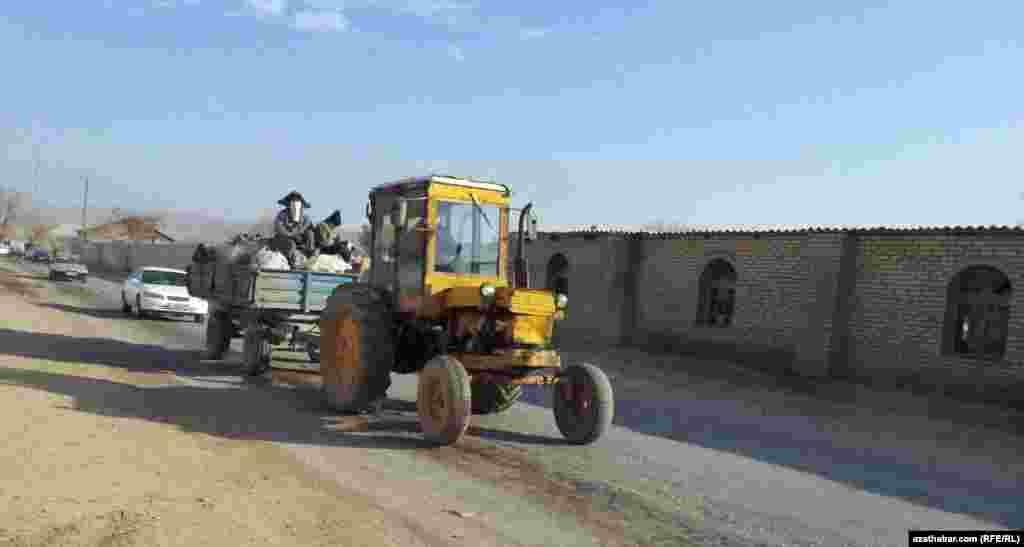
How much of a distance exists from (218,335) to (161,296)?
799 cm

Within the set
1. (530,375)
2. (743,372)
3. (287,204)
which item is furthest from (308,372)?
(743,372)

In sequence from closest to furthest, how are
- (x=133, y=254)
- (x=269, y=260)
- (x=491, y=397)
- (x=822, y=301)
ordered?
(x=491, y=397) < (x=269, y=260) < (x=822, y=301) < (x=133, y=254)

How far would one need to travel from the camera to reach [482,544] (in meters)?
5.34

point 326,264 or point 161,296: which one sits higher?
point 326,264

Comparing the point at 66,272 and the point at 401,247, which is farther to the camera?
the point at 66,272

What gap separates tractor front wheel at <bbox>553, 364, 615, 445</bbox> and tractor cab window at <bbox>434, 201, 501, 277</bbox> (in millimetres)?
1522

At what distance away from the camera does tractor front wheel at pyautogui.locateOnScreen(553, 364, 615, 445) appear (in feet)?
27.6

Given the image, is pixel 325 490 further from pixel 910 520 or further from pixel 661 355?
pixel 661 355

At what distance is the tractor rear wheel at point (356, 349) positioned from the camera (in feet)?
30.1

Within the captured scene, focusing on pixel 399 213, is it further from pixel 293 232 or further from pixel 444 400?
pixel 293 232

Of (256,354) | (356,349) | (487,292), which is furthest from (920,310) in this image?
(256,354)

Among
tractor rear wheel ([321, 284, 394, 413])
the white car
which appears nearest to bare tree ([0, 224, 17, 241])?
the white car

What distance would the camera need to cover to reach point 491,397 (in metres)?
9.72

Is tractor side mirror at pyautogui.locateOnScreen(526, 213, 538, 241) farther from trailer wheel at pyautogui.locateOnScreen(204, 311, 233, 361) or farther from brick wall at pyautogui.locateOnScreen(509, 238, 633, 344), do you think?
brick wall at pyautogui.locateOnScreen(509, 238, 633, 344)
